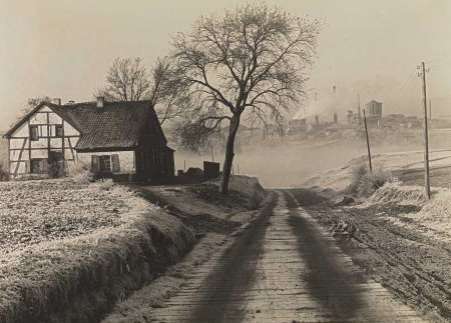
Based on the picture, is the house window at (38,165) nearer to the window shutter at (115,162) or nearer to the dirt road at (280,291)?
the window shutter at (115,162)

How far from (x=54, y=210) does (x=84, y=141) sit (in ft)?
97.0

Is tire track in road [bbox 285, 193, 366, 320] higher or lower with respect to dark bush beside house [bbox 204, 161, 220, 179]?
lower

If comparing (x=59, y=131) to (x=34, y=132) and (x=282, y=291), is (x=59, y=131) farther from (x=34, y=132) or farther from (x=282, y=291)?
(x=282, y=291)

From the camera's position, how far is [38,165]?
51188 mm

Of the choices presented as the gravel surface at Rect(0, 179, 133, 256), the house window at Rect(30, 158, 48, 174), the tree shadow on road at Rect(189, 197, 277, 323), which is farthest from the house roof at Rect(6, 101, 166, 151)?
the tree shadow on road at Rect(189, 197, 277, 323)

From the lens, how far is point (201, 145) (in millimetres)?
42406

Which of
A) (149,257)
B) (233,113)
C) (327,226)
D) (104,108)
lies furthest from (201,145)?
(149,257)

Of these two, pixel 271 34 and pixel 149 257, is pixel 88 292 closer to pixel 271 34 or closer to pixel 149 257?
pixel 149 257

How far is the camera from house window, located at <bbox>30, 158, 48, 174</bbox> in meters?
50.7

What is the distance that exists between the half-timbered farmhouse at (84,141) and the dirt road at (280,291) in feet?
102

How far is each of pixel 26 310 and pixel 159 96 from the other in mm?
33954

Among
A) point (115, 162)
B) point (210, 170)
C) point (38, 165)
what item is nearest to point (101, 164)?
point (115, 162)

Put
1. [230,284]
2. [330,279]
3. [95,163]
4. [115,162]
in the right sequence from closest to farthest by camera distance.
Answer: [230,284], [330,279], [115,162], [95,163]

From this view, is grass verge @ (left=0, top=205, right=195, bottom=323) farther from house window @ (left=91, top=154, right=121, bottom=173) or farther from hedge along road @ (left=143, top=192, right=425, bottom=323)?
house window @ (left=91, top=154, right=121, bottom=173)
